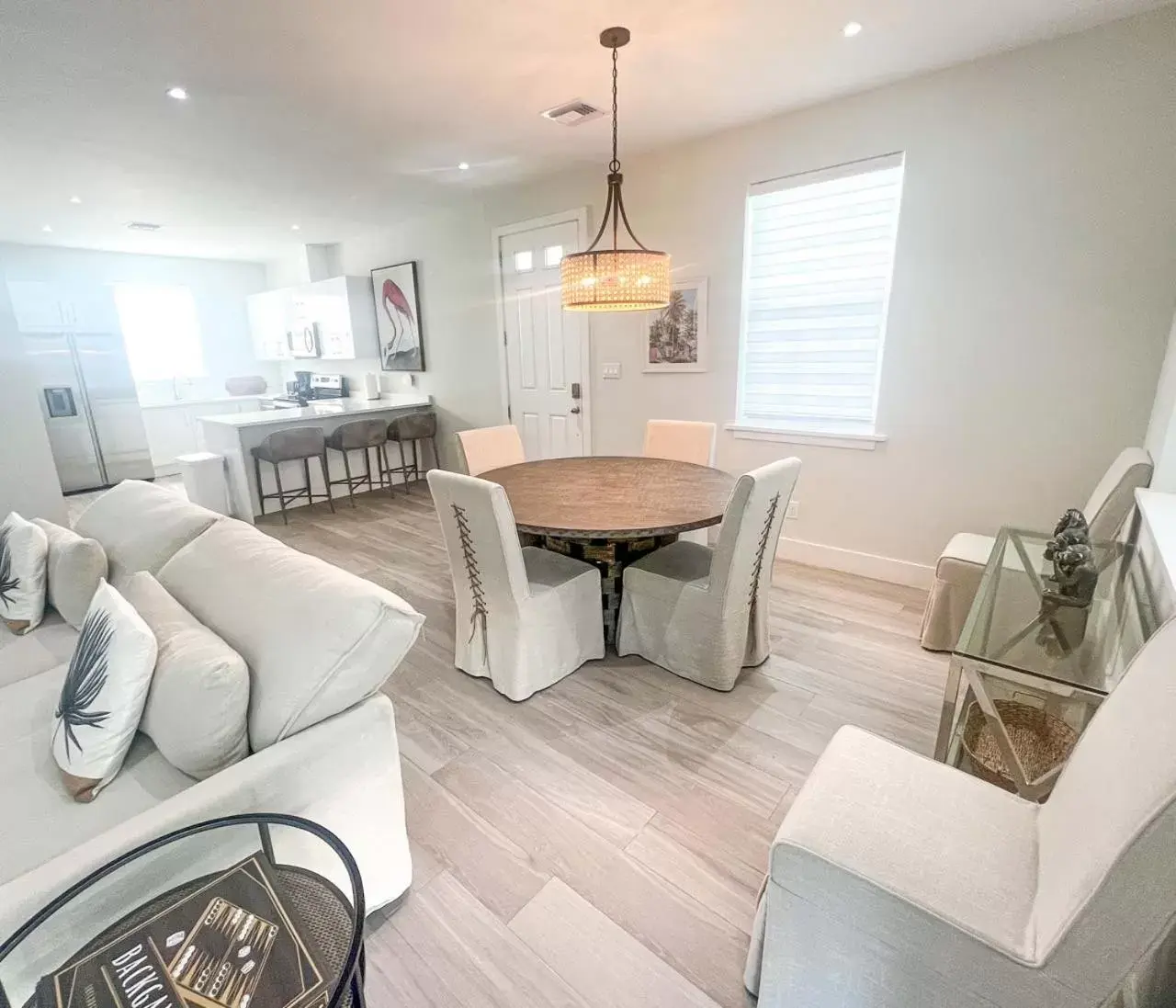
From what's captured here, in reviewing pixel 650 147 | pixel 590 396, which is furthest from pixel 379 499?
pixel 650 147

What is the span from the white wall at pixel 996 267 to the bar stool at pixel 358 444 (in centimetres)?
308

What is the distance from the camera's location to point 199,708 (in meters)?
1.11

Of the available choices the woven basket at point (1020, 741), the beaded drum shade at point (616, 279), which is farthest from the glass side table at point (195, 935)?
the beaded drum shade at point (616, 279)

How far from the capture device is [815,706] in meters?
2.14

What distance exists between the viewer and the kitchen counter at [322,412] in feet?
15.0

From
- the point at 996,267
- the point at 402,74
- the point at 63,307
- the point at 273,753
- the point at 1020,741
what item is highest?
the point at 402,74

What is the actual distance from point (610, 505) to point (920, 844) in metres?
1.54

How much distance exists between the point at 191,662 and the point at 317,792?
0.38 metres

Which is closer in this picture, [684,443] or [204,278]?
[684,443]

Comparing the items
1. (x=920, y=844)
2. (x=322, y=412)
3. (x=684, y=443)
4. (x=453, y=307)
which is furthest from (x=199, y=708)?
(x=453, y=307)

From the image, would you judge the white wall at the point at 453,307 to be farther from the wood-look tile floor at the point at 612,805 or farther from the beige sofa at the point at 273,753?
the beige sofa at the point at 273,753

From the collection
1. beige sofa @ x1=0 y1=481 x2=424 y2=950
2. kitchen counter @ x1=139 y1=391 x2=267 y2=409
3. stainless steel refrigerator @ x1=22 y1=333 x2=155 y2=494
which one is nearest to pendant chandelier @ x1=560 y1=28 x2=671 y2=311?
beige sofa @ x1=0 y1=481 x2=424 y2=950

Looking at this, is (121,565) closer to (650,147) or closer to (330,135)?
(330,135)

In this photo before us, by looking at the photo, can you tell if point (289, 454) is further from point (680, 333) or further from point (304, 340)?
point (680, 333)
